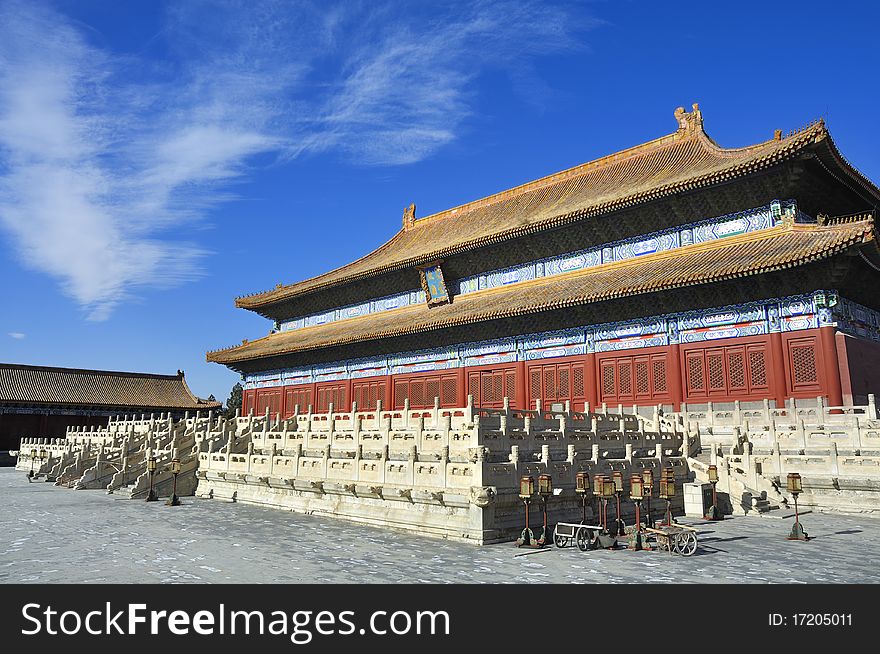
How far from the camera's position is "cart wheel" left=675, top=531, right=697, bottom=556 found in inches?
380

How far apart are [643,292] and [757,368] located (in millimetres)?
4220

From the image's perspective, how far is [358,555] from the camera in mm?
9617

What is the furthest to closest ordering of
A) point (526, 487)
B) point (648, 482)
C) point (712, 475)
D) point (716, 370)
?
point (716, 370)
point (712, 475)
point (648, 482)
point (526, 487)

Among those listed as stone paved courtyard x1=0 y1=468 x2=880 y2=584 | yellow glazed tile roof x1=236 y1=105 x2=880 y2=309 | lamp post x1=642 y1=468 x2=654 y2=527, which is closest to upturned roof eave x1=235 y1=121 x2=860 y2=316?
yellow glazed tile roof x1=236 y1=105 x2=880 y2=309

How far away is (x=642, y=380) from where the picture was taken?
2281 cm

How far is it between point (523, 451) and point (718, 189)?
563 inches

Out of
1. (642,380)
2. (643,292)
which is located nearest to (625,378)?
(642,380)

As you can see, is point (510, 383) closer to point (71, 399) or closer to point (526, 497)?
point (526, 497)

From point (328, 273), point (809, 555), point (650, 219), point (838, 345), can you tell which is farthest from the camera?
point (328, 273)

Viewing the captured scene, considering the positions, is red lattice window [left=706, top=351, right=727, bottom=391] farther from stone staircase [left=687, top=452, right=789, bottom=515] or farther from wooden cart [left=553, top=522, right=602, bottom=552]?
wooden cart [left=553, top=522, right=602, bottom=552]

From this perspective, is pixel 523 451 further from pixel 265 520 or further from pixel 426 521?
pixel 265 520

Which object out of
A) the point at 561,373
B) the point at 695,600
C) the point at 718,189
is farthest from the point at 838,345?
the point at 695,600

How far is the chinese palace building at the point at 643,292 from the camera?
19750 millimetres

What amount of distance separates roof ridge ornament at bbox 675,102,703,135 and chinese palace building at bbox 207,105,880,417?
0.07 m
